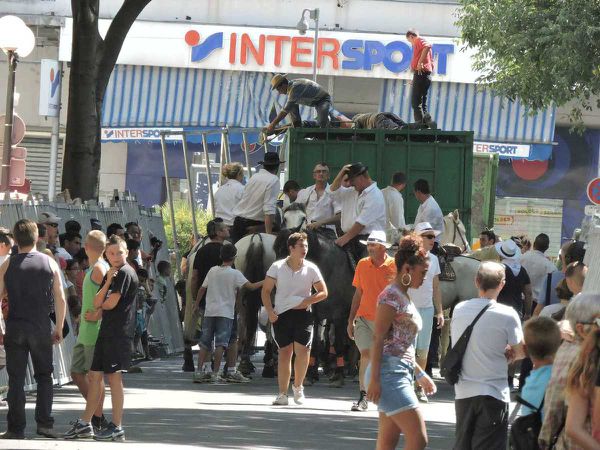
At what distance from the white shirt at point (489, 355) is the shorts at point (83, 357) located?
4097 millimetres

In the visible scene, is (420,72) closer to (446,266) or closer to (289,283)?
(446,266)

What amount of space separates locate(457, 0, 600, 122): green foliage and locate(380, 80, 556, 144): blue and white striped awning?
36.7 feet

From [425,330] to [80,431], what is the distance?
517cm

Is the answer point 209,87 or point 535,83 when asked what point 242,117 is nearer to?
point 209,87

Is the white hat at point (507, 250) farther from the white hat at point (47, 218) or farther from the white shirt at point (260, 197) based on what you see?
the white hat at point (47, 218)

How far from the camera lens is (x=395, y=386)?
1060 centimetres

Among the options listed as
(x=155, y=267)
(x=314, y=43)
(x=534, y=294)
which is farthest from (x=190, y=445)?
(x=314, y=43)

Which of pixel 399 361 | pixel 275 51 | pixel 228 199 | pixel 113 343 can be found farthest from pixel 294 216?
pixel 275 51

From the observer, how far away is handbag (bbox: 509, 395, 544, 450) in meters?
8.73

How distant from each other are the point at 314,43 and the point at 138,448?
110 feet

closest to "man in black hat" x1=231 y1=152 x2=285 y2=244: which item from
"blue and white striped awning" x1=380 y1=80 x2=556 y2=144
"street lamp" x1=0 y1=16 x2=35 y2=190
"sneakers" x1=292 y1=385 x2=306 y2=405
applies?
"street lamp" x1=0 y1=16 x2=35 y2=190

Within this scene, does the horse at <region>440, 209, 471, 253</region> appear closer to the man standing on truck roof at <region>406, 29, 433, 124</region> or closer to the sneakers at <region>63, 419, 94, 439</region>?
the man standing on truck roof at <region>406, 29, 433, 124</region>

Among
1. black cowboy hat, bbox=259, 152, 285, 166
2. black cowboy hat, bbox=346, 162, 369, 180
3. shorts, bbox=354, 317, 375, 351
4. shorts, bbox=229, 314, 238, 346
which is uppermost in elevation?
black cowboy hat, bbox=259, 152, 285, 166

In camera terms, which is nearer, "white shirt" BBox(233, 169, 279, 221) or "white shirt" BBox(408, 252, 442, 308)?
"white shirt" BBox(408, 252, 442, 308)
